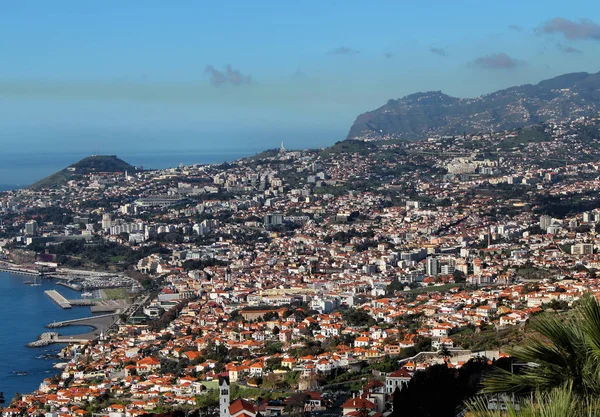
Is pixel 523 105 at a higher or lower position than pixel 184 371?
higher

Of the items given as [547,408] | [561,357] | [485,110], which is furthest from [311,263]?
[485,110]

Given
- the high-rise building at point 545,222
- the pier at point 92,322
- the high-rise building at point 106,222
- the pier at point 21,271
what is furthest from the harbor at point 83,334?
the high-rise building at point 106,222

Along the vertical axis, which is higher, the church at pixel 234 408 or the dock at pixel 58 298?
the church at pixel 234 408

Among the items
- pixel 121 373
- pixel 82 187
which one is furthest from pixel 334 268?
pixel 82 187

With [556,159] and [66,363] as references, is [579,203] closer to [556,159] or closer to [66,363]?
[556,159]

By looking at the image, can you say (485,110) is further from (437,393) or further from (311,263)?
(437,393)

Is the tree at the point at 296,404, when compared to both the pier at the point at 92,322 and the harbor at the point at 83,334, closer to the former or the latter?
the harbor at the point at 83,334

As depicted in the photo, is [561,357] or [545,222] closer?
[561,357]
